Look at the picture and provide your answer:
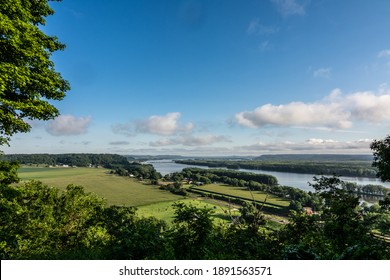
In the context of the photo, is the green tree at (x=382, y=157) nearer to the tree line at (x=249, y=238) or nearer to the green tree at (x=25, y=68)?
the tree line at (x=249, y=238)

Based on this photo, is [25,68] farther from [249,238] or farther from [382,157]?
[382,157]

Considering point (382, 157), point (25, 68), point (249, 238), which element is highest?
point (25, 68)

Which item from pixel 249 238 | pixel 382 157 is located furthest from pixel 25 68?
pixel 382 157

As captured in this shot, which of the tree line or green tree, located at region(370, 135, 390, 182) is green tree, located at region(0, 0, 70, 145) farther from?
green tree, located at region(370, 135, 390, 182)

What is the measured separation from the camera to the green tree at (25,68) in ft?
24.0

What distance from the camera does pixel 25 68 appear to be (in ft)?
26.1

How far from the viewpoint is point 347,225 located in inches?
324

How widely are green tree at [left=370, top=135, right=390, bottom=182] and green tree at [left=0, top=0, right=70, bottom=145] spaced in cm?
1542

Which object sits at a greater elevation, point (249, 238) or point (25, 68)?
point (25, 68)

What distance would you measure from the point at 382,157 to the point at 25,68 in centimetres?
1613

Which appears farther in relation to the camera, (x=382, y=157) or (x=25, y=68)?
(x=382, y=157)

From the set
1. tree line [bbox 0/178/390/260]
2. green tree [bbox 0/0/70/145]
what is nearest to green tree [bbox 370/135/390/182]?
tree line [bbox 0/178/390/260]
